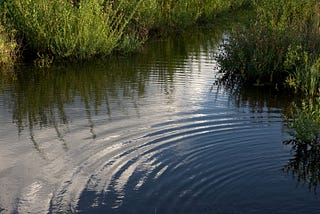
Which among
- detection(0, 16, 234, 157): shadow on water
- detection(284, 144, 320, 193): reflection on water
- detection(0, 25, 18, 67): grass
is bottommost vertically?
detection(284, 144, 320, 193): reflection on water

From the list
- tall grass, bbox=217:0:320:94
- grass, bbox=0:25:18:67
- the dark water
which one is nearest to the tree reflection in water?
the dark water

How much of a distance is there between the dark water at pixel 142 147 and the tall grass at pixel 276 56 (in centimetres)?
55

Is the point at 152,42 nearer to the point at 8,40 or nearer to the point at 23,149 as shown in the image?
the point at 8,40

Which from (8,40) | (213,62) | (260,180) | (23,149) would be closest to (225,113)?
(260,180)

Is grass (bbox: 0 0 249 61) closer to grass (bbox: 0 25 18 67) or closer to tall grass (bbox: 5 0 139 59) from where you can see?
tall grass (bbox: 5 0 139 59)

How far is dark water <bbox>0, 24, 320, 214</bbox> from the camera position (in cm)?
519

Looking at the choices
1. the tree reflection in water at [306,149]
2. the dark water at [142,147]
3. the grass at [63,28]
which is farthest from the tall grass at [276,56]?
the grass at [63,28]

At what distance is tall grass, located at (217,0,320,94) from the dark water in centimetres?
55

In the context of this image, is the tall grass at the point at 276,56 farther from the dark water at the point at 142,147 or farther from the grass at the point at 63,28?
the grass at the point at 63,28

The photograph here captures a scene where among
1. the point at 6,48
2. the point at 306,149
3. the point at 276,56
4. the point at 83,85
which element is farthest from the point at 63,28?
the point at 306,149

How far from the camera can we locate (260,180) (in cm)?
572

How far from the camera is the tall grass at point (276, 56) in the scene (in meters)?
9.64

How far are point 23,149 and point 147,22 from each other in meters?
10.1

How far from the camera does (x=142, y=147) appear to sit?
6.64m
